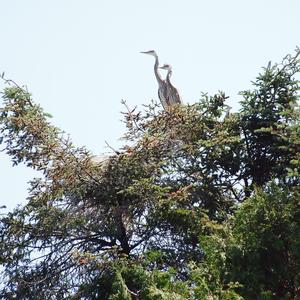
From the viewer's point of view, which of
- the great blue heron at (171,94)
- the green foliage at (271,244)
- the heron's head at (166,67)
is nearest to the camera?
the green foliage at (271,244)

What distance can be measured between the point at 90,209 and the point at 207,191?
178 cm

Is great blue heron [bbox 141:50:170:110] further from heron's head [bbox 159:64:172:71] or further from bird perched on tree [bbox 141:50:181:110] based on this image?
heron's head [bbox 159:64:172:71]

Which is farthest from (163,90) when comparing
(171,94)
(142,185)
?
(142,185)

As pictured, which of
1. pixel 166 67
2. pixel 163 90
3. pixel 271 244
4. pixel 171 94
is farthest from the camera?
pixel 166 67

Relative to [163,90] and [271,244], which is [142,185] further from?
[163,90]

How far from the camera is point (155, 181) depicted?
40.0ft

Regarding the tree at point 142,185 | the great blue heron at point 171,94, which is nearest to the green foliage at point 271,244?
the tree at point 142,185

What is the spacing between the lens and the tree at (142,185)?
11.5 m

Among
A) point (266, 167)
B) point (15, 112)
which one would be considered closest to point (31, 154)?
point (15, 112)

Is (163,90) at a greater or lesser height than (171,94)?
greater

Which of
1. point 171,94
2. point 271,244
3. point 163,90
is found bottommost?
point 271,244

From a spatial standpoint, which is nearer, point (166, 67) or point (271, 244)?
Result: point (271, 244)

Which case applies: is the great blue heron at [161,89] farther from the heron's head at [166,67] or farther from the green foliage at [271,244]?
the green foliage at [271,244]

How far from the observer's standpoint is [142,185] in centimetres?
1142
